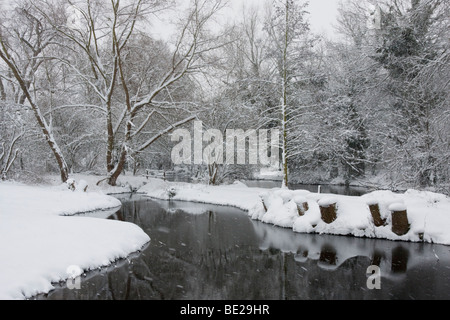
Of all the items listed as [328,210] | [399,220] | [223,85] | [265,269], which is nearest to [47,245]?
[265,269]

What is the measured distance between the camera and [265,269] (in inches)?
277

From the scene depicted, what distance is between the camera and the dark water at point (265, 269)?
5.66 metres

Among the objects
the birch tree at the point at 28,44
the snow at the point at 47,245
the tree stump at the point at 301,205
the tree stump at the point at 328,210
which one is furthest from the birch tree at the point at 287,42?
the birch tree at the point at 28,44

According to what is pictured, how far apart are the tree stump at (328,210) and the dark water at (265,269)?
0.62 meters

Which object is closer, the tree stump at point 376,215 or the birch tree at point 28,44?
the tree stump at point 376,215

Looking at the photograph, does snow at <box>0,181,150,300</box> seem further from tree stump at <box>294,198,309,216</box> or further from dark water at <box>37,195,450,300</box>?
tree stump at <box>294,198,309,216</box>

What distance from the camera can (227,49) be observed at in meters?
22.8

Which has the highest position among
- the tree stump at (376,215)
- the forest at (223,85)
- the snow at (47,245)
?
the forest at (223,85)

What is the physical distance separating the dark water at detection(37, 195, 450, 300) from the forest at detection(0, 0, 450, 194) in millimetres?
5234

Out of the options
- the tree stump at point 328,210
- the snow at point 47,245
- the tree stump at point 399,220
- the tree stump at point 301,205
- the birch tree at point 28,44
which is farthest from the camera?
the birch tree at point 28,44

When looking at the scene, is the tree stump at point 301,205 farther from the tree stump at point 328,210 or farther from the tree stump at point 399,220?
the tree stump at point 399,220

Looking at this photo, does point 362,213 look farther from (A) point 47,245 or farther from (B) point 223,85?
(B) point 223,85

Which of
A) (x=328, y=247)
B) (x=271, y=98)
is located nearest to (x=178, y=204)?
(x=271, y=98)

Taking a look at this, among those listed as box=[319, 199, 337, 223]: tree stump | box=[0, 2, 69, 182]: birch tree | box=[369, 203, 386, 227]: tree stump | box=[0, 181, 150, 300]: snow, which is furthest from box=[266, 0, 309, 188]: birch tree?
box=[0, 2, 69, 182]: birch tree
